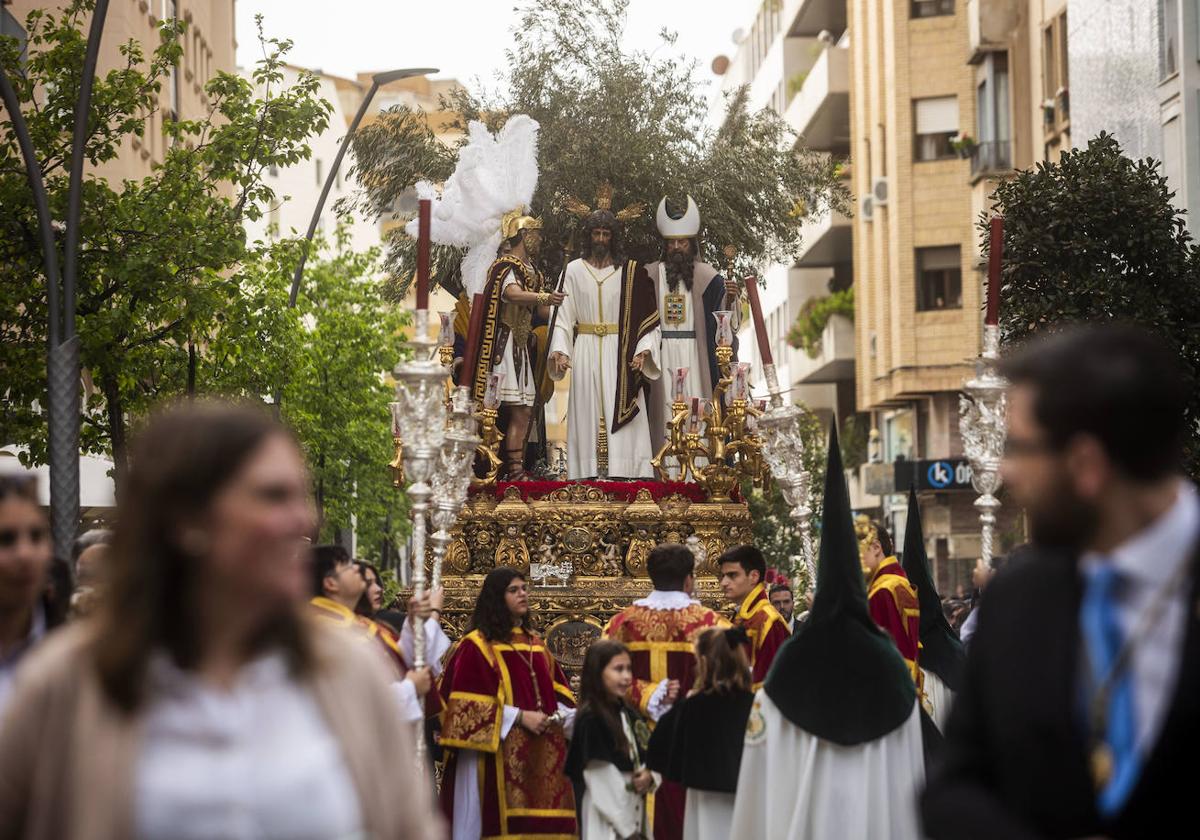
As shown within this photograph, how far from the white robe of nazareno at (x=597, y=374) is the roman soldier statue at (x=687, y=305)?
0.13 m

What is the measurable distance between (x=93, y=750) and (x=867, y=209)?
4321cm

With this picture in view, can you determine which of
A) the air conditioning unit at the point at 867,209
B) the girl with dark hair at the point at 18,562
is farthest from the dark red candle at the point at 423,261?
the air conditioning unit at the point at 867,209

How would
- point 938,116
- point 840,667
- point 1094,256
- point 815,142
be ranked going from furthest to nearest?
point 815,142 → point 938,116 → point 1094,256 → point 840,667

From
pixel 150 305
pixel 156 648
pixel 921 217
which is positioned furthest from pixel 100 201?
pixel 921 217

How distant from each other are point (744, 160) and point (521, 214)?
38.5ft

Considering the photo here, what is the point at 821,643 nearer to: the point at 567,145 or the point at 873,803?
the point at 873,803

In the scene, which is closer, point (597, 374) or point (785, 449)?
point (785, 449)

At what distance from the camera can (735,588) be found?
11.3 metres

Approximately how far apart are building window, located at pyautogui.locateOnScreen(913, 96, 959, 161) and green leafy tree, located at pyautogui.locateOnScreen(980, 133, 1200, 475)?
23.7 m

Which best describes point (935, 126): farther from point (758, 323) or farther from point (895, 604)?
point (895, 604)

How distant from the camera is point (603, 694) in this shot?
10328 mm

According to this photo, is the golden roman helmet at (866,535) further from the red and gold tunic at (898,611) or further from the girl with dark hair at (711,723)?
the girl with dark hair at (711,723)

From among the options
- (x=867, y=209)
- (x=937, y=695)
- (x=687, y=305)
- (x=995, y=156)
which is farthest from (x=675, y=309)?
(x=867, y=209)

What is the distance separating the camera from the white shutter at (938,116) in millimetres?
41875
